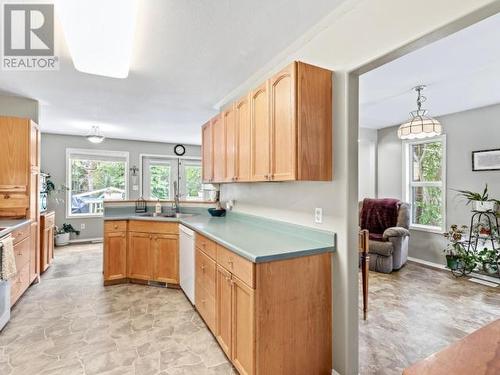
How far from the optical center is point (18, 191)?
11.1 feet

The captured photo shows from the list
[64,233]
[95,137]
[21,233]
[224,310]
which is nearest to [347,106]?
[224,310]

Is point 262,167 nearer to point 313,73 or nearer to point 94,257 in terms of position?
point 313,73

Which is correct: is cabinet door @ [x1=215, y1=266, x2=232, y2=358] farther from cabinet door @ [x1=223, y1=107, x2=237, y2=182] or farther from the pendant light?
the pendant light

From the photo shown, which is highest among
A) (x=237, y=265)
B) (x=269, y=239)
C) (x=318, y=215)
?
(x=318, y=215)

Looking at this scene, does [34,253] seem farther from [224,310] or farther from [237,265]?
[237,265]

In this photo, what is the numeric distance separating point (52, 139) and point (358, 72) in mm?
6539

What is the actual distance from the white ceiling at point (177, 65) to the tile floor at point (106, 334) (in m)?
2.46

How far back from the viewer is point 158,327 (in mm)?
2570

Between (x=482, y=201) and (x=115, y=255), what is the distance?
16.3ft

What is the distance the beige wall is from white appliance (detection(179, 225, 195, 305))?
138 centimetres

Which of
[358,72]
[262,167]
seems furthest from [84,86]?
[358,72]

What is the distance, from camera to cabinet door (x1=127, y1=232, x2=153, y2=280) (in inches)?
141

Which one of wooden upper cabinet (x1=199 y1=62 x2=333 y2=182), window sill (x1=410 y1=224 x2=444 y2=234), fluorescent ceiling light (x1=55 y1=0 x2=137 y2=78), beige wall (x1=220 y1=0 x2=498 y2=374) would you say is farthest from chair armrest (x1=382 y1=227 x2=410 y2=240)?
fluorescent ceiling light (x1=55 y1=0 x2=137 y2=78)

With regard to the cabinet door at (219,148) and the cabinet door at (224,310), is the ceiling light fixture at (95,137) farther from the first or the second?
the cabinet door at (224,310)
